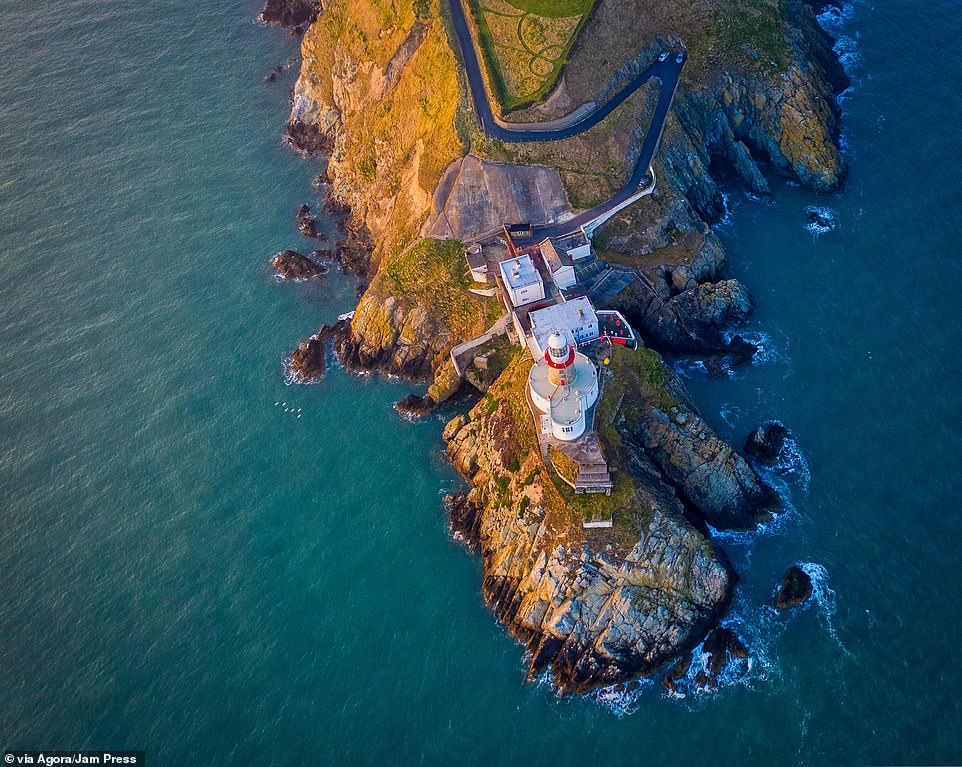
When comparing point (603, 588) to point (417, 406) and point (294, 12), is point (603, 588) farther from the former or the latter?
point (294, 12)

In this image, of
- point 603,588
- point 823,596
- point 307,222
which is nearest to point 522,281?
point 603,588

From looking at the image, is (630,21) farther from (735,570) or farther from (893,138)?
(735,570)

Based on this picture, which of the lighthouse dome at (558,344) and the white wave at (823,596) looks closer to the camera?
the white wave at (823,596)

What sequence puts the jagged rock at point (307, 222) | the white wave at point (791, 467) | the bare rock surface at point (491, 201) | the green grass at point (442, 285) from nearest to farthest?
the white wave at point (791, 467) → the green grass at point (442, 285) → the bare rock surface at point (491, 201) → the jagged rock at point (307, 222)

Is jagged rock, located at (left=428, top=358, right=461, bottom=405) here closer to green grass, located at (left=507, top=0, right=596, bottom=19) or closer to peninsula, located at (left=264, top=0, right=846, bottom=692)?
peninsula, located at (left=264, top=0, right=846, bottom=692)

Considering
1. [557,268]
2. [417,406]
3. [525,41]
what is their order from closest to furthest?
[417,406]
[557,268]
[525,41]

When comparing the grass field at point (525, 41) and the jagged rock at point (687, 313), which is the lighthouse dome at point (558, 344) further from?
the grass field at point (525, 41)

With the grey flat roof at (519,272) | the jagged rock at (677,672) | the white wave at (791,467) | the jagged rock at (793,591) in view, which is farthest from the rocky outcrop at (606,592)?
the grey flat roof at (519,272)
